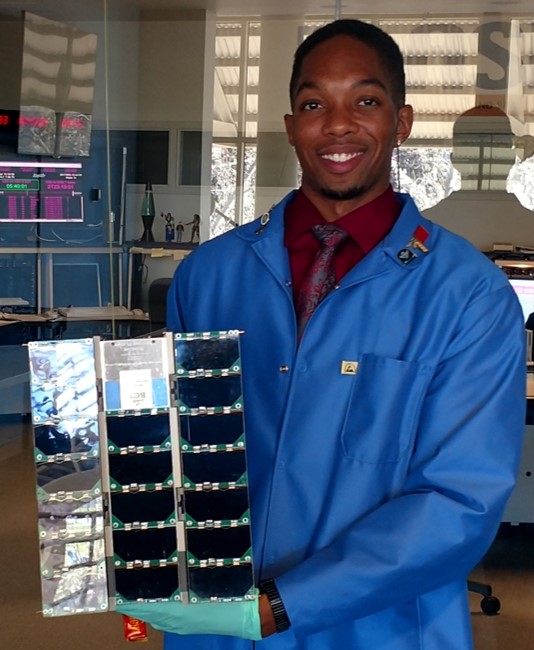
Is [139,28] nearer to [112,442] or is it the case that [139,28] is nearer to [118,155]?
[118,155]

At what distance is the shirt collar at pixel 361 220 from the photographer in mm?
1510

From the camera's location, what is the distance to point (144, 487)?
129cm

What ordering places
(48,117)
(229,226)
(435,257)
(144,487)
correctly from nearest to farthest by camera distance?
(144,487)
(435,257)
(229,226)
(48,117)

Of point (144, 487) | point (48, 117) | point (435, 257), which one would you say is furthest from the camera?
point (48, 117)

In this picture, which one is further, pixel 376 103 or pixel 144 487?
pixel 376 103

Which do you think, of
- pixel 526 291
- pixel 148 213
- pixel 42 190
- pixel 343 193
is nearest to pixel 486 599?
pixel 526 291

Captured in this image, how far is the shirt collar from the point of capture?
4.95 ft

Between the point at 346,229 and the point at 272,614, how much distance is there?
55 cm

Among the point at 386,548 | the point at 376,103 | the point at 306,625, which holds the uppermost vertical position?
the point at 376,103

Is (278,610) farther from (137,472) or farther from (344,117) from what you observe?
(344,117)

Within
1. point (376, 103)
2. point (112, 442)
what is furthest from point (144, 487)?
point (376, 103)

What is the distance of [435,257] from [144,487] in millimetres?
512

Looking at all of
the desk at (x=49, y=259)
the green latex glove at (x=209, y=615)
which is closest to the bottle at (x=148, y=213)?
the desk at (x=49, y=259)

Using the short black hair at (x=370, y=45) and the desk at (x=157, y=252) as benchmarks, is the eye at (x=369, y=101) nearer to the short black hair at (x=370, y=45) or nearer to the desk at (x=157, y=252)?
the short black hair at (x=370, y=45)
